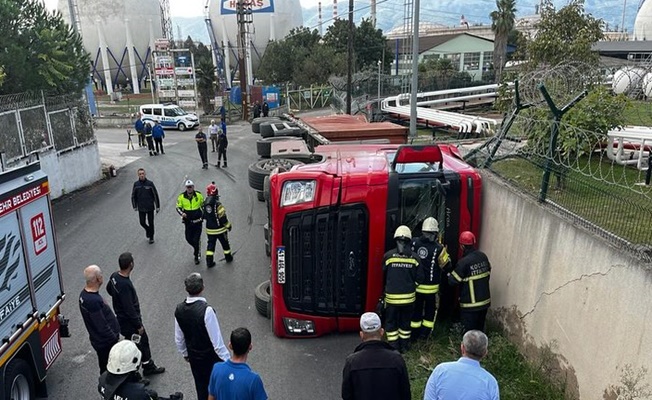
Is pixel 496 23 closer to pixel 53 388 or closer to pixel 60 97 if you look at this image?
pixel 60 97

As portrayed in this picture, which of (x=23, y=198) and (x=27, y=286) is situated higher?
(x=23, y=198)

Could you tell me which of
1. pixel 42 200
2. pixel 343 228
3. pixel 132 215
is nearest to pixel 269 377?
pixel 343 228

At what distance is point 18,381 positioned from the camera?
4.79m

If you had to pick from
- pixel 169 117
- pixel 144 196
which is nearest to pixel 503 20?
pixel 169 117

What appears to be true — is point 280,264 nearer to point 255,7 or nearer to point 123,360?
point 123,360

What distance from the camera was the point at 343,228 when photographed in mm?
6102

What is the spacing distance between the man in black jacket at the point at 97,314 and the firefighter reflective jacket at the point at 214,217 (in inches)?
152

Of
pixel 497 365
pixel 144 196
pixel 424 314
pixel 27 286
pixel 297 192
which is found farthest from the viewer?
pixel 144 196

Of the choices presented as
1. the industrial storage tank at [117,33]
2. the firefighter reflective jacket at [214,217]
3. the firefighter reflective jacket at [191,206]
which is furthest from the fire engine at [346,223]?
the industrial storage tank at [117,33]

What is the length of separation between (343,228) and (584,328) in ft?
9.15

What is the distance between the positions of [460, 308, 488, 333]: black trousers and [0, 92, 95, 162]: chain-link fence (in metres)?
10.8

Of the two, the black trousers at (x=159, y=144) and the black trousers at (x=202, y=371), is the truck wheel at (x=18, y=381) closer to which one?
the black trousers at (x=202, y=371)

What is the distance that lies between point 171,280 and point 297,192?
12.0 ft

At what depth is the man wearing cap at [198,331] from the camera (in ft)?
14.5
